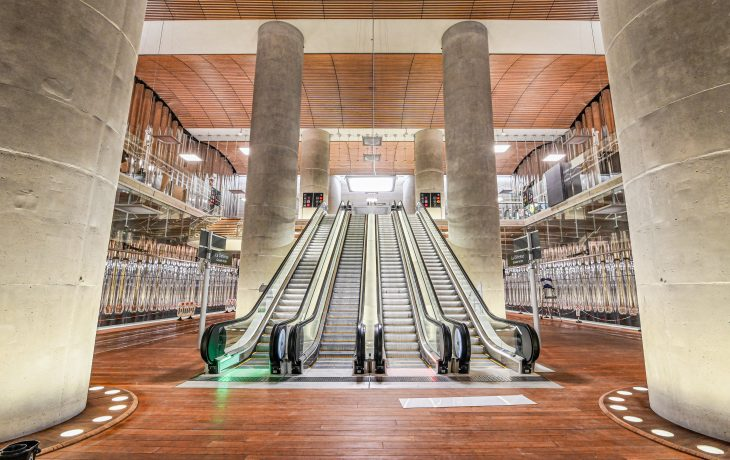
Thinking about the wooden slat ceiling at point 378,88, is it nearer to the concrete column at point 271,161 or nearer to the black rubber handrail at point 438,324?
the concrete column at point 271,161

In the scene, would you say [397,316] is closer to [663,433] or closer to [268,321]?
[268,321]

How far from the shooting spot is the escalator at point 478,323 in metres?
5.09

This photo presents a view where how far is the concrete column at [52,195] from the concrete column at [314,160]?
16.5 m

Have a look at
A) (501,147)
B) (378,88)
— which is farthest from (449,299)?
(501,147)

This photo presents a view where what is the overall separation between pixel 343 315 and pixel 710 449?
5474 millimetres

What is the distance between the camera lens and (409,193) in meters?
30.4

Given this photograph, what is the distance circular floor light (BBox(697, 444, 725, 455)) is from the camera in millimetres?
2543

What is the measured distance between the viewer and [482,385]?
438cm

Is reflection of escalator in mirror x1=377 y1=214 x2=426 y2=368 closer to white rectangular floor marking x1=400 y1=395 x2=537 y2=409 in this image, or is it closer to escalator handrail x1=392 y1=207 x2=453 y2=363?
escalator handrail x1=392 y1=207 x2=453 y2=363

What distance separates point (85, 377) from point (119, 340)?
18.6 feet

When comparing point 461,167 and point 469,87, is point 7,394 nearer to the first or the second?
point 461,167

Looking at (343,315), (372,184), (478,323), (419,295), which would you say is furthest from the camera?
(372,184)

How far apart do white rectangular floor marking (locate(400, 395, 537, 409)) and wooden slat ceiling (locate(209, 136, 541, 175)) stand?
→ 18103 mm

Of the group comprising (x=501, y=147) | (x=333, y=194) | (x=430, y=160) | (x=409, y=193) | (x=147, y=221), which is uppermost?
(x=409, y=193)
